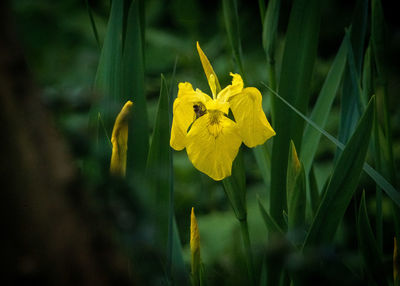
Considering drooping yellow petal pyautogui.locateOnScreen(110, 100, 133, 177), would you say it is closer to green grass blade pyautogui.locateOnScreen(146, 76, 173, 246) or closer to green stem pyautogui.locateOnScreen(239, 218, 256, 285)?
green grass blade pyautogui.locateOnScreen(146, 76, 173, 246)

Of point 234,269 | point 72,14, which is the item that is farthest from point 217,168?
point 72,14

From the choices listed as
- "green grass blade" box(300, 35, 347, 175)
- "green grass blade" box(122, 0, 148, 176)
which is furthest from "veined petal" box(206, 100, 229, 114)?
"green grass blade" box(300, 35, 347, 175)

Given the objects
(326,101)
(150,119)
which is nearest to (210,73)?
(326,101)

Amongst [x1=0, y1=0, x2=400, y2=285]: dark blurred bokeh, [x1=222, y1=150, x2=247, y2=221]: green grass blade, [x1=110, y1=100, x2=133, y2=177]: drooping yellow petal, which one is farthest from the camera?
[x1=222, y1=150, x2=247, y2=221]: green grass blade

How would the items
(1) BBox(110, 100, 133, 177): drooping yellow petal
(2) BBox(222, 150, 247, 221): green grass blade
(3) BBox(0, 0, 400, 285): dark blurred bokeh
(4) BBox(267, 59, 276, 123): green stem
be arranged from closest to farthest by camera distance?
(3) BBox(0, 0, 400, 285): dark blurred bokeh, (1) BBox(110, 100, 133, 177): drooping yellow petal, (2) BBox(222, 150, 247, 221): green grass blade, (4) BBox(267, 59, 276, 123): green stem

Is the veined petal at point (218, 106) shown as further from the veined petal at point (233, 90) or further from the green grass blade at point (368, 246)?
the green grass blade at point (368, 246)

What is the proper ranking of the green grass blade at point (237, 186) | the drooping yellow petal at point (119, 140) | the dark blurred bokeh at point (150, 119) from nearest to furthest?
the dark blurred bokeh at point (150, 119)
the drooping yellow petal at point (119, 140)
the green grass blade at point (237, 186)

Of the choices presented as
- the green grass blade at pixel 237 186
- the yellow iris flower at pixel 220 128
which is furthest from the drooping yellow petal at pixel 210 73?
the green grass blade at pixel 237 186
